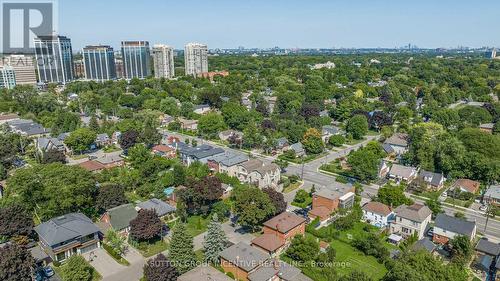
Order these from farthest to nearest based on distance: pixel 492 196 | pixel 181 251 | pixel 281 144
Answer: pixel 281 144 → pixel 492 196 → pixel 181 251

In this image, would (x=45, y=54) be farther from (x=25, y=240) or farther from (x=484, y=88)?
(x=484, y=88)

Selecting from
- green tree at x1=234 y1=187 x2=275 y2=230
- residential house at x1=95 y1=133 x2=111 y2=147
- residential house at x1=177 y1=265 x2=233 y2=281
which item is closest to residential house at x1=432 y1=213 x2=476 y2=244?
green tree at x1=234 y1=187 x2=275 y2=230

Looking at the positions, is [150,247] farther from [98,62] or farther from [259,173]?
[98,62]

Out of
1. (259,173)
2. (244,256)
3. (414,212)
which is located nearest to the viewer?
(244,256)

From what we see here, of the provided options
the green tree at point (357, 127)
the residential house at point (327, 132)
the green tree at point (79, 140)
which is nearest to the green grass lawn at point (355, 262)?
the residential house at point (327, 132)

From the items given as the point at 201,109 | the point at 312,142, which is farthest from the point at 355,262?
the point at 201,109

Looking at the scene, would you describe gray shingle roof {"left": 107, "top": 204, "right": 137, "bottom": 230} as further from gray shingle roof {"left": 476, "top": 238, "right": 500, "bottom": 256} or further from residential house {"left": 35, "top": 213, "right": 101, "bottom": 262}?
gray shingle roof {"left": 476, "top": 238, "right": 500, "bottom": 256}

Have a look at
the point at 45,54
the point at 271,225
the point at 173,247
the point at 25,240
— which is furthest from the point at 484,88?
the point at 45,54
